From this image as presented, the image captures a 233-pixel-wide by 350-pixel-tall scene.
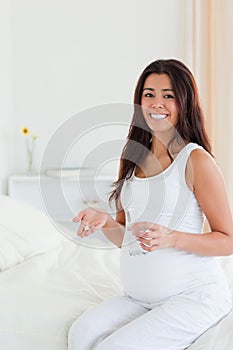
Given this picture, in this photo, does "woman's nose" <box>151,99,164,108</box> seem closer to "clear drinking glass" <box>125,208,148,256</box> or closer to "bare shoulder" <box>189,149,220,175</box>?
"bare shoulder" <box>189,149,220,175</box>

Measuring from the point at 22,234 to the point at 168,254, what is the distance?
0.95 metres

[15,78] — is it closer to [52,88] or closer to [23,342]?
[52,88]

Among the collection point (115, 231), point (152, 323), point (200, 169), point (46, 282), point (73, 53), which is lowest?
point (46, 282)

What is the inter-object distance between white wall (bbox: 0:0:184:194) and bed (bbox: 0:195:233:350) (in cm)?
125

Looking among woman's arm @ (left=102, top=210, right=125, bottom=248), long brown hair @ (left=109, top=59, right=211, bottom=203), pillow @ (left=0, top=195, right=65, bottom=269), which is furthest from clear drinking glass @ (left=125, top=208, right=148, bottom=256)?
pillow @ (left=0, top=195, right=65, bottom=269)

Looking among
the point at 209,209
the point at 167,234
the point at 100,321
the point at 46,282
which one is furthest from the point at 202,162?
the point at 46,282

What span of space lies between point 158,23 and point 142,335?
8.46 feet

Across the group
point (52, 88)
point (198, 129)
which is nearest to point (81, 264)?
point (198, 129)

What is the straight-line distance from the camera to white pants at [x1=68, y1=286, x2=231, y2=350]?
148 centimetres

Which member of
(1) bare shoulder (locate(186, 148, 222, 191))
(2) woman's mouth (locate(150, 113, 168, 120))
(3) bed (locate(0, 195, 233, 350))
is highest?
(2) woman's mouth (locate(150, 113, 168, 120))

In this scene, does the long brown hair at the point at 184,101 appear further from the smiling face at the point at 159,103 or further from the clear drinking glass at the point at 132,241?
the clear drinking glass at the point at 132,241

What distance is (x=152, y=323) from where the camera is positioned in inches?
58.9

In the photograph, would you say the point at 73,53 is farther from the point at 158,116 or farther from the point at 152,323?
the point at 152,323

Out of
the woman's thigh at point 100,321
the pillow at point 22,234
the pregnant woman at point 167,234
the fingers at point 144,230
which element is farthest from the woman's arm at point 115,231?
the pillow at point 22,234
